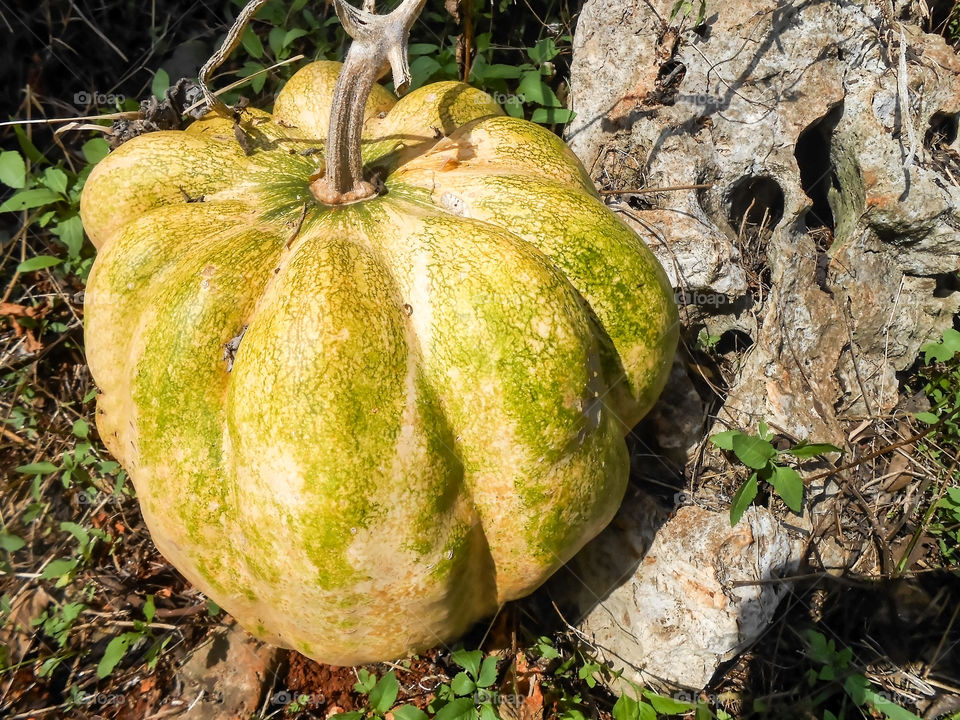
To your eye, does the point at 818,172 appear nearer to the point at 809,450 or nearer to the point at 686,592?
the point at 809,450

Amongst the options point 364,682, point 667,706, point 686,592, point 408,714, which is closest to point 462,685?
point 408,714

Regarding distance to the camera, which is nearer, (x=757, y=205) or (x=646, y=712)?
(x=646, y=712)

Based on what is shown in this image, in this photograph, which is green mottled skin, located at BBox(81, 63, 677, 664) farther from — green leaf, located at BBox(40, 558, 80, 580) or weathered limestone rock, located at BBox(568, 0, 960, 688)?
green leaf, located at BBox(40, 558, 80, 580)

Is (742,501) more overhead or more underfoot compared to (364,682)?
more overhead

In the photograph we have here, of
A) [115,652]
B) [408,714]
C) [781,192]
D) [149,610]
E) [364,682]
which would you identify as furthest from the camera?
[781,192]

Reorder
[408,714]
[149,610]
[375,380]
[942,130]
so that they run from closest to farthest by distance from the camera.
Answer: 1. [375,380]
2. [408,714]
3. [149,610]
4. [942,130]

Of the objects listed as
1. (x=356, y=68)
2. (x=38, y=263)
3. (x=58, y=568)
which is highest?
(x=356, y=68)
